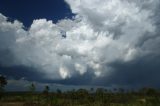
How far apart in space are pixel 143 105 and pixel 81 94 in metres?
44.7

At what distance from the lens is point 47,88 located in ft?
499

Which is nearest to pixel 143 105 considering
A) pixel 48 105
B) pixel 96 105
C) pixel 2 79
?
pixel 96 105

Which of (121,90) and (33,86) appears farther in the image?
(121,90)

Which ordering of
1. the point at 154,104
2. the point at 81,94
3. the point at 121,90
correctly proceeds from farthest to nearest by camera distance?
the point at 121,90
the point at 81,94
the point at 154,104

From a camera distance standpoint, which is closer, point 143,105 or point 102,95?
point 143,105

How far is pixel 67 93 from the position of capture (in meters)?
153

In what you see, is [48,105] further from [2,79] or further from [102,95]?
[2,79]

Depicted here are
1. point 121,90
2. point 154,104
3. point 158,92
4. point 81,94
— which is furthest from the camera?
point 158,92

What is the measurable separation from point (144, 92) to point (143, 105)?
74836 millimetres

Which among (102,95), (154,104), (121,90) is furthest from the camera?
(121,90)

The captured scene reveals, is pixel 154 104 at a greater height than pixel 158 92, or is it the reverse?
pixel 158 92

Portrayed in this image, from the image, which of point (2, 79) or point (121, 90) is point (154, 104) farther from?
point (2, 79)

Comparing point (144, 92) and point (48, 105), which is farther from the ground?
point (144, 92)

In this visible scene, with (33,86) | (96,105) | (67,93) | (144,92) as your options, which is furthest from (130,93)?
(96,105)
